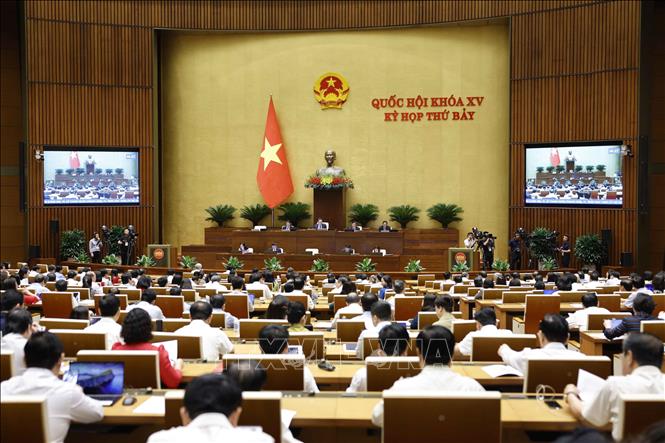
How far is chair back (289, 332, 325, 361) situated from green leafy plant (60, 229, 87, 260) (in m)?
15.3

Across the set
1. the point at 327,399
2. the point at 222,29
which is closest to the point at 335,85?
the point at 222,29

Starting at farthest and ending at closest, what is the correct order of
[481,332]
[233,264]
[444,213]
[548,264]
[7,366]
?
[444,213], [548,264], [233,264], [481,332], [7,366]

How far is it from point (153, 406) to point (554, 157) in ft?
56.6

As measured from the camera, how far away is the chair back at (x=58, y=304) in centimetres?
916

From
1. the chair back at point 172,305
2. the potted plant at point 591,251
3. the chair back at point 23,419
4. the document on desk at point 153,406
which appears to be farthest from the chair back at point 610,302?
the potted plant at point 591,251

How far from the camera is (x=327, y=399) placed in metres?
3.90

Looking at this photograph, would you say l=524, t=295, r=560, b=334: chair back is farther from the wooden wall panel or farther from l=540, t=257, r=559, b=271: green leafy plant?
the wooden wall panel

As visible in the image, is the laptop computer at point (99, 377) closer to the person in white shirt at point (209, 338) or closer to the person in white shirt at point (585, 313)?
the person in white shirt at point (209, 338)

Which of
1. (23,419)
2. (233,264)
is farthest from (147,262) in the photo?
(23,419)

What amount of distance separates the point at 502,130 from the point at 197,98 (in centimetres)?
924

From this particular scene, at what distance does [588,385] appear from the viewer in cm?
361

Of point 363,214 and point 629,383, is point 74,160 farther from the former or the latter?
point 629,383

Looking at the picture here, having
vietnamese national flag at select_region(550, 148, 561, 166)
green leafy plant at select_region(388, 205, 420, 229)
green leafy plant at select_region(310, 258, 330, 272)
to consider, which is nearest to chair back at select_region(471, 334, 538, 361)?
green leafy plant at select_region(310, 258, 330, 272)

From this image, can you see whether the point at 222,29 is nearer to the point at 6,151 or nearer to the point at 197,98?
the point at 197,98
